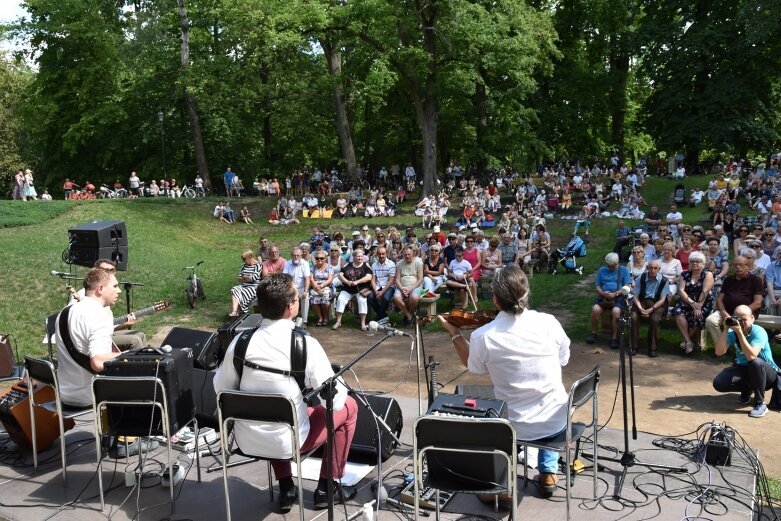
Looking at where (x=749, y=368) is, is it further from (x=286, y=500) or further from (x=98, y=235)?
(x=98, y=235)

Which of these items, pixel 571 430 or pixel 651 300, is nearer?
pixel 571 430

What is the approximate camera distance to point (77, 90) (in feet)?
106

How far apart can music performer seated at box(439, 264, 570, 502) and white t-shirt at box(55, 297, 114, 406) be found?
273 cm

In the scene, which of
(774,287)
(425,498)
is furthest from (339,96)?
(425,498)

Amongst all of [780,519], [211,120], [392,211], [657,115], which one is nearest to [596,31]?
[657,115]

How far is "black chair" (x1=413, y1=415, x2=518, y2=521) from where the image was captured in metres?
3.65

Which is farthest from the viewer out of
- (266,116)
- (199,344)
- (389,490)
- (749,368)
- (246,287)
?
(266,116)

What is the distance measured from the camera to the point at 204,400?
228 inches

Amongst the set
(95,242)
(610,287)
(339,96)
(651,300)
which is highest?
(339,96)

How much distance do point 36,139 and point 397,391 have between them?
3393cm

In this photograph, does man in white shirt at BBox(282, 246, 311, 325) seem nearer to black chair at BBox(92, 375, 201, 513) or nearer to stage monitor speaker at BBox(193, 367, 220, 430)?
stage monitor speaker at BBox(193, 367, 220, 430)

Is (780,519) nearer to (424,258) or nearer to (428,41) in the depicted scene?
(424,258)

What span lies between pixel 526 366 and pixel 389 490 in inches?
56.8

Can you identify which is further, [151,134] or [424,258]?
[151,134]
